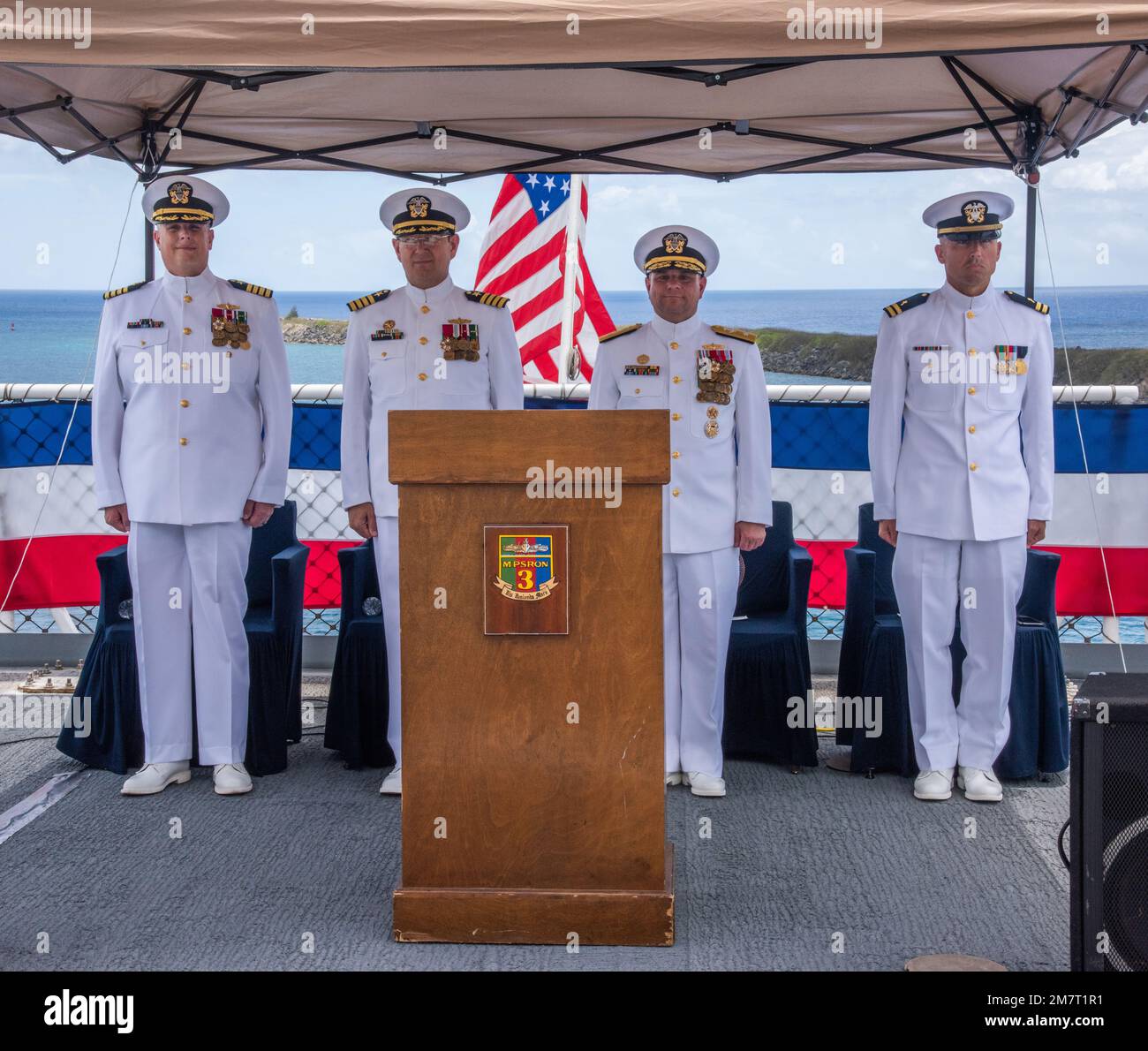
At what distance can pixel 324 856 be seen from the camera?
4.09m

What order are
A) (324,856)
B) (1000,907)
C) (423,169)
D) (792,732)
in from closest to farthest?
(1000,907) < (324,856) < (792,732) < (423,169)

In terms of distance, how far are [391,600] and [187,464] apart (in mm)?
826

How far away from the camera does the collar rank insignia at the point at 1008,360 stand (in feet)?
15.3

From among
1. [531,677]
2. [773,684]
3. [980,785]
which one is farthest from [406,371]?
[980,785]

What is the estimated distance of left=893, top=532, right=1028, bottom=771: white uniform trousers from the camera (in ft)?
15.4

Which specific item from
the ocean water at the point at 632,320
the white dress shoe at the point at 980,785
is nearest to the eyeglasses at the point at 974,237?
the white dress shoe at the point at 980,785

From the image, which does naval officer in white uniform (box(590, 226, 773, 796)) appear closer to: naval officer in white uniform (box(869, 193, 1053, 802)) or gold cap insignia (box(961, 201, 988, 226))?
naval officer in white uniform (box(869, 193, 1053, 802))

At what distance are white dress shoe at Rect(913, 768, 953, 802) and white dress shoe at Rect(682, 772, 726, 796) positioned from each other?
2.14 feet

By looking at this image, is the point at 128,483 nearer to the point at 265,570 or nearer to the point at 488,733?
the point at 265,570

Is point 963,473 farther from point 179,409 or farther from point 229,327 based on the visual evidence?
point 179,409

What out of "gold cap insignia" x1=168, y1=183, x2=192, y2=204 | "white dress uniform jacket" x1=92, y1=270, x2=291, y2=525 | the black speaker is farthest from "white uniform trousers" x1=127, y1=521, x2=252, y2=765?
the black speaker

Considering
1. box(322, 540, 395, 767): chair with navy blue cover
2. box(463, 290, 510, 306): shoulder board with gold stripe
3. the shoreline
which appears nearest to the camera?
box(463, 290, 510, 306): shoulder board with gold stripe
